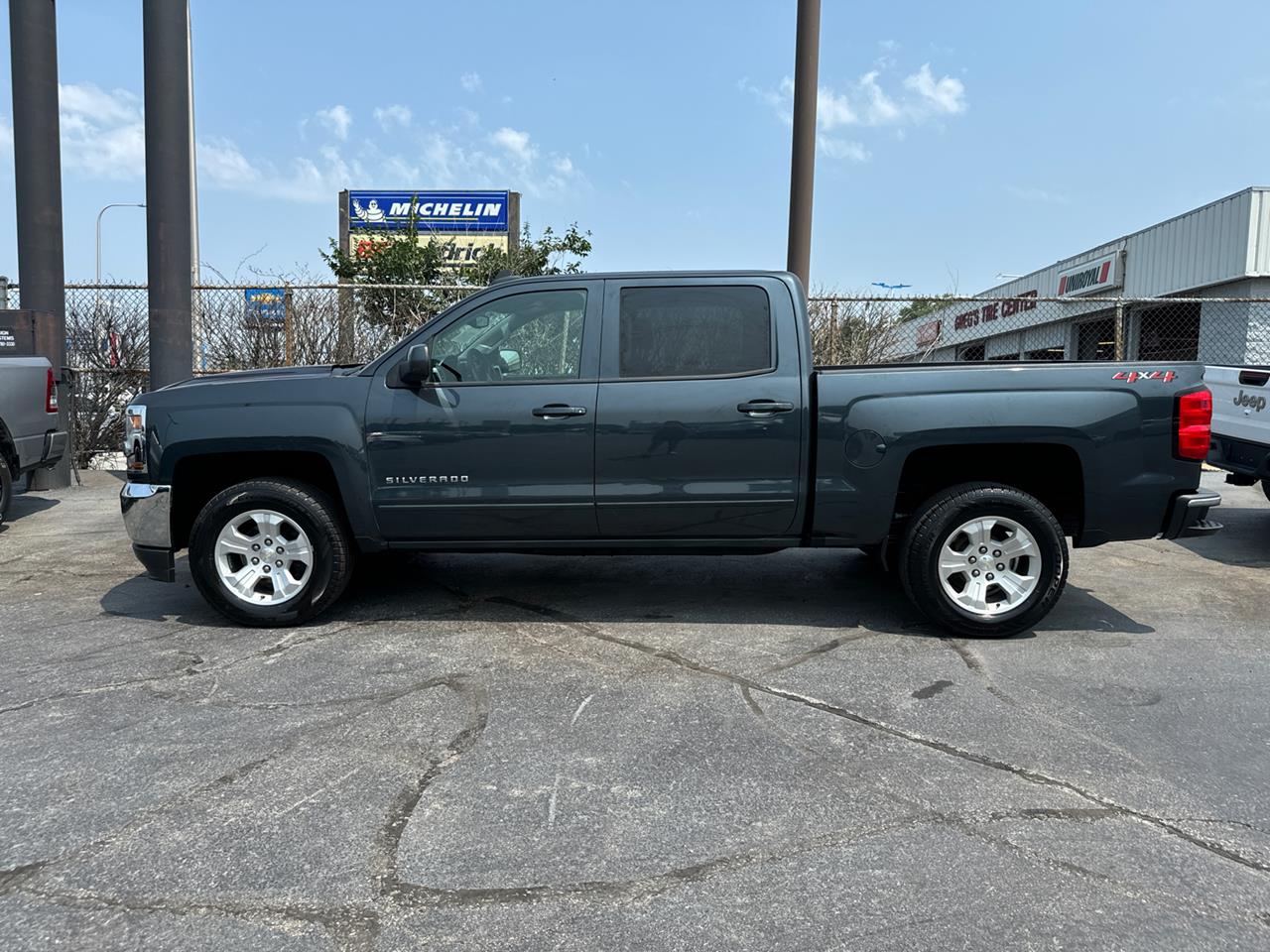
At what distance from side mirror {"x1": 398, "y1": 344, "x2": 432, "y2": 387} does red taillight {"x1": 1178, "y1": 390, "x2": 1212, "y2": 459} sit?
391cm

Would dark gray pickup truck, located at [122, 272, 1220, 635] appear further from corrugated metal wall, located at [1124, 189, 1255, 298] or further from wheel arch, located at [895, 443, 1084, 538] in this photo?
corrugated metal wall, located at [1124, 189, 1255, 298]

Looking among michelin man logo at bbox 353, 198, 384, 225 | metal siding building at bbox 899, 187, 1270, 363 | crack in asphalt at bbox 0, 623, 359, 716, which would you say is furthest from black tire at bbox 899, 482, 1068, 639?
michelin man logo at bbox 353, 198, 384, 225

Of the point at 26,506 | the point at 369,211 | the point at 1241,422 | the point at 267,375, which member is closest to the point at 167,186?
the point at 26,506

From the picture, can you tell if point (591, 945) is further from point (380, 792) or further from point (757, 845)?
point (380, 792)

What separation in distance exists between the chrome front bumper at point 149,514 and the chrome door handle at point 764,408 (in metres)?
3.18

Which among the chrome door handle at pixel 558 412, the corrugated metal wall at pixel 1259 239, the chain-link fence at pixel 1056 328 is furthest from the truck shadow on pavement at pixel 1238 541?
the corrugated metal wall at pixel 1259 239

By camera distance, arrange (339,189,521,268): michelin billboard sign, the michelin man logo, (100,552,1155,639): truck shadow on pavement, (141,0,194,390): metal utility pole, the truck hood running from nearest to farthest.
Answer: the truck hood, (100,552,1155,639): truck shadow on pavement, (141,0,194,390): metal utility pole, (339,189,521,268): michelin billboard sign, the michelin man logo

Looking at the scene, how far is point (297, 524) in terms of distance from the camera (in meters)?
5.11

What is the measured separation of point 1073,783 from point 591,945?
1.88 metres

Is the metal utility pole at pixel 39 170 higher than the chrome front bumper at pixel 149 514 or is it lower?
higher

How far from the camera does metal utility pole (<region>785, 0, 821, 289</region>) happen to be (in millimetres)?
7359

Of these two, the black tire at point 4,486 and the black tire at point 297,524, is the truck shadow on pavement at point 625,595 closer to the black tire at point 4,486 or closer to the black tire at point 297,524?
the black tire at point 297,524

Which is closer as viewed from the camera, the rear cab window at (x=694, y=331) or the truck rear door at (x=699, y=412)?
the truck rear door at (x=699, y=412)

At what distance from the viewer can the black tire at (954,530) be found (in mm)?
4941
